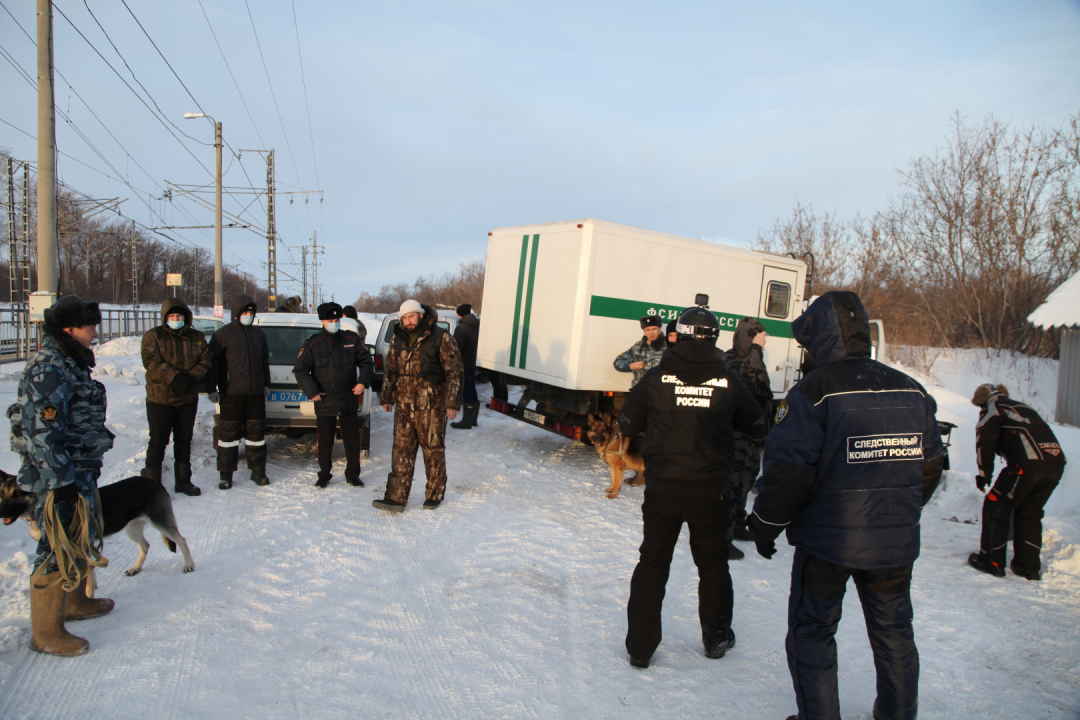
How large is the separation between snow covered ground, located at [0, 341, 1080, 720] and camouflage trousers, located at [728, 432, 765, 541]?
1.28 ft

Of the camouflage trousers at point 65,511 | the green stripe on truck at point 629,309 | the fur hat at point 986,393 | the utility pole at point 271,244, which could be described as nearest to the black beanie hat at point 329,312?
the green stripe on truck at point 629,309

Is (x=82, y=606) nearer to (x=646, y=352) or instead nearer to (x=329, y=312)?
(x=329, y=312)

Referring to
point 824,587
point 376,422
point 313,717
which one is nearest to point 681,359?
point 824,587

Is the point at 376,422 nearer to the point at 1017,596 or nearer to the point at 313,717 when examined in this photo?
the point at 313,717

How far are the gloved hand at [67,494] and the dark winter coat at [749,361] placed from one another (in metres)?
4.60

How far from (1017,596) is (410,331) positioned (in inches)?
212

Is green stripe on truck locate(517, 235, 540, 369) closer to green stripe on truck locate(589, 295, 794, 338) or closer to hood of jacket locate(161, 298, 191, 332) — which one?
green stripe on truck locate(589, 295, 794, 338)

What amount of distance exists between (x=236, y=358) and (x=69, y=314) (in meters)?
3.10

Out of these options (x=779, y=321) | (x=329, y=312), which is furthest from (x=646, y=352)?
(x=329, y=312)

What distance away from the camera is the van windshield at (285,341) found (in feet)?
24.3

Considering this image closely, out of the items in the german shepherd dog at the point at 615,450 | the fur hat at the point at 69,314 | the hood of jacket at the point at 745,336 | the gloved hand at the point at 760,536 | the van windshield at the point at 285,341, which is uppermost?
the hood of jacket at the point at 745,336

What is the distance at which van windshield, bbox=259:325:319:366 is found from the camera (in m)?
7.39

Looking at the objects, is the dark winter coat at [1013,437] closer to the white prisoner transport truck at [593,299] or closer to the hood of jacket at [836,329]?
the hood of jacket at [836,329]

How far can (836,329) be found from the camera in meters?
2.58
